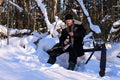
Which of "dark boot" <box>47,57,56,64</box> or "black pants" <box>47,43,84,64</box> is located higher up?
"black pants" <box>47,43,84,64</box>

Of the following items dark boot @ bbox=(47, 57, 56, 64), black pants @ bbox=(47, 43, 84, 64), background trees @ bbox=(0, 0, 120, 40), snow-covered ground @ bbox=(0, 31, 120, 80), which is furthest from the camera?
background trees @ bbox=(0, 0, 120, 40)

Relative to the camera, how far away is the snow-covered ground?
636cm

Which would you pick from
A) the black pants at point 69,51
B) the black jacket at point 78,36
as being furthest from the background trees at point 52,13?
the black jacket at point 78,36

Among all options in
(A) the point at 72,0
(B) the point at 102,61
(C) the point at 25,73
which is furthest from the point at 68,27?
(A) the point at 72,0

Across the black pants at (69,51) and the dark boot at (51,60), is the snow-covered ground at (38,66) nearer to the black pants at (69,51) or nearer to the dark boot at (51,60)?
the dark boot at (51,60)

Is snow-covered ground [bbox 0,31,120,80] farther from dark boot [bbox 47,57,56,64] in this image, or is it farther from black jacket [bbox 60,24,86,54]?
black jacket [bbox 60,24,86,54]

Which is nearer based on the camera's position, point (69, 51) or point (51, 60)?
point (69, 51)

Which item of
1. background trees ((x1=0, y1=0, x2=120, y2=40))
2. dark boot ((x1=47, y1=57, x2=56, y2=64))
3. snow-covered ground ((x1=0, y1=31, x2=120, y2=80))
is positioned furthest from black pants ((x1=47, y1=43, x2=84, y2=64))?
background trees ((x1=0, y1=0, x2=120, y2=40))

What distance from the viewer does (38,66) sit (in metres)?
7.56

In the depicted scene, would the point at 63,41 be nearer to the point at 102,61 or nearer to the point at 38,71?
the point at 102,61

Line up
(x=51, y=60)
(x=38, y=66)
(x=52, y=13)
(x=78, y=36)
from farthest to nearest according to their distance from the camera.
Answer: (x=52, y=13) < (x=51, y=60) < (x=78, y=36) < (x=38, y=66)

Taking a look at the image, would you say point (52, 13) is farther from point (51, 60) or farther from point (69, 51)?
point (69, 51)

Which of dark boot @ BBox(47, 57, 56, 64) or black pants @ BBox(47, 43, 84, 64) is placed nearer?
black pants @ BBox(47, 43, 84, 64)

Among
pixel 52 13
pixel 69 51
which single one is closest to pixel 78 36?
pixel 69 51
